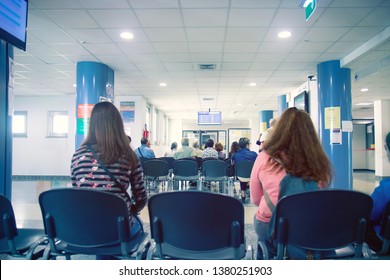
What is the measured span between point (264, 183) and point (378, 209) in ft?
1.91

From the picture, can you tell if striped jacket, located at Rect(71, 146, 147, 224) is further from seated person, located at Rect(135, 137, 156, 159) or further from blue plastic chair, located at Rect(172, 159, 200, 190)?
seated person, located at Rect(135, 137, 156, 159)

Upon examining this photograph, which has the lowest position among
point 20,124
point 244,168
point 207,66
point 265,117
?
point 244,168

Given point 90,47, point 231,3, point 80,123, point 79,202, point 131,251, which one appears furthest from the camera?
point 80,123

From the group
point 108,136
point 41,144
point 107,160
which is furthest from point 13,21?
point 41,144

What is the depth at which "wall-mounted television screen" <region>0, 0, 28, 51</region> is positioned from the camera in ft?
6.47

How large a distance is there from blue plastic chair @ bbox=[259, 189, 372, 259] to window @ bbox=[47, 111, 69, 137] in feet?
27.4

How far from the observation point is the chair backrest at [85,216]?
3.84ft

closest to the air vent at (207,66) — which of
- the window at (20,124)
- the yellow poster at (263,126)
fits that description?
the window at (20,124)

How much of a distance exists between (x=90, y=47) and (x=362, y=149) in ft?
39.2

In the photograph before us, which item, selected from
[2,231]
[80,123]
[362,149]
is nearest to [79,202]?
[2,231]

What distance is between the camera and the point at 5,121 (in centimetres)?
225

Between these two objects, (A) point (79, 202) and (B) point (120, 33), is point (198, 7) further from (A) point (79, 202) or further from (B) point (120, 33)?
(A) point (79, 202)

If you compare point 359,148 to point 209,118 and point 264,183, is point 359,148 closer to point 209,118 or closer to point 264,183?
point 209,118

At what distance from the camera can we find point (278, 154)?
1.42 metres
